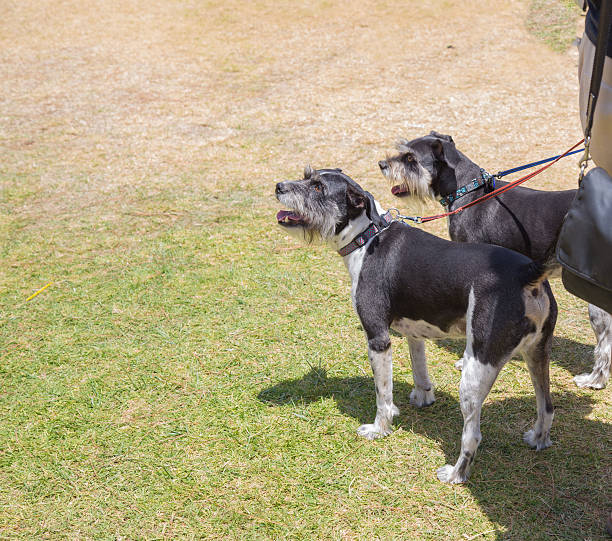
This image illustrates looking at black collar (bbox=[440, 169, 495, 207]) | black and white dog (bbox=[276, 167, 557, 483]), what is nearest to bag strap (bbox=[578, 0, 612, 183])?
black and white dog (bbox=[276, 167, 557, 483])

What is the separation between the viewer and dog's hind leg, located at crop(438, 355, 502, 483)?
13.5 ft

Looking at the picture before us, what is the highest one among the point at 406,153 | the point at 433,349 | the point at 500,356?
the point at 406,153

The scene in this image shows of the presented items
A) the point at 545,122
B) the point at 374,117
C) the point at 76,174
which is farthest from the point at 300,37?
the point at 76,174

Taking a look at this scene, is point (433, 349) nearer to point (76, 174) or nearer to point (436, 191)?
point (436, 191)

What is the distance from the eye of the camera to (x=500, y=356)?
4086 mm

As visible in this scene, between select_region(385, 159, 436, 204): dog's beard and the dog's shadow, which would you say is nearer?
the dog's shadow

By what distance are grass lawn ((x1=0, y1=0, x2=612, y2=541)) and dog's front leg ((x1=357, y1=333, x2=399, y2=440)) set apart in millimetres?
118

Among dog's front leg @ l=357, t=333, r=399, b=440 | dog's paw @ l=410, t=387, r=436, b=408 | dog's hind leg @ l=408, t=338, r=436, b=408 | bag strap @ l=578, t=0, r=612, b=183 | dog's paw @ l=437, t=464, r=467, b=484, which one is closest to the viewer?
bag strap @ l=578, t=0, r=612, b=183

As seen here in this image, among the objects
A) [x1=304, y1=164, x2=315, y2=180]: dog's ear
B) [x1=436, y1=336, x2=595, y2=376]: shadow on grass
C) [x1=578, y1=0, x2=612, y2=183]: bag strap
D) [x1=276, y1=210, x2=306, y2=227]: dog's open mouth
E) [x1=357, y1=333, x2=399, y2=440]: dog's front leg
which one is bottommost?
[x1=436, y1=336, x2=595, y2=376]: shadow on grass

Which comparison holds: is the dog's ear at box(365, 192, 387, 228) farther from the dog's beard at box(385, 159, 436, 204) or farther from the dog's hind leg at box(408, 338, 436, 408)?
the dog's beard at box(385, 159, 436, 204)

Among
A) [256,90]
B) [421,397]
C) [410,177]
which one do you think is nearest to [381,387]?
[421,397]

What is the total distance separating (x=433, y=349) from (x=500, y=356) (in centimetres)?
220

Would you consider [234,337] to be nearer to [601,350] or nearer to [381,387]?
[381,387]

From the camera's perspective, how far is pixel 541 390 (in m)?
4.57
